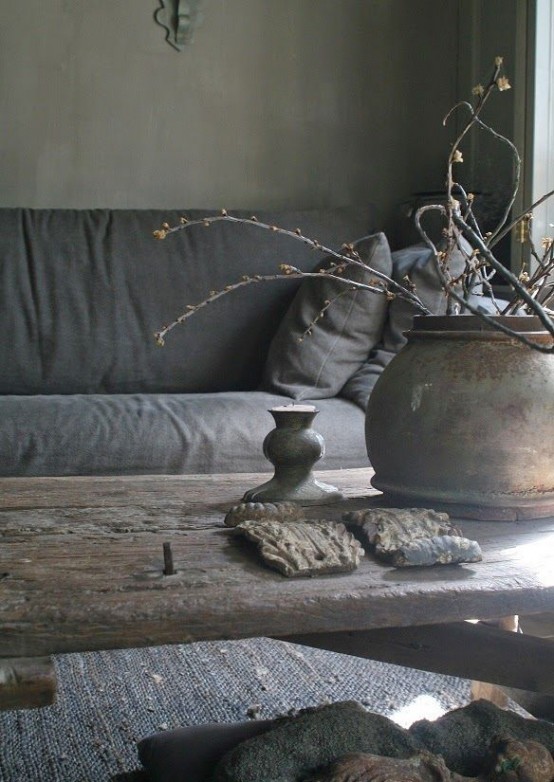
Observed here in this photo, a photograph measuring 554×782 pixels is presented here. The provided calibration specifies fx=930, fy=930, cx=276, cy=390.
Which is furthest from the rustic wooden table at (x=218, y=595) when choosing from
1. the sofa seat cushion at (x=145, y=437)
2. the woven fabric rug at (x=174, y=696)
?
the sofa seat cushion at (x=145, y=437)

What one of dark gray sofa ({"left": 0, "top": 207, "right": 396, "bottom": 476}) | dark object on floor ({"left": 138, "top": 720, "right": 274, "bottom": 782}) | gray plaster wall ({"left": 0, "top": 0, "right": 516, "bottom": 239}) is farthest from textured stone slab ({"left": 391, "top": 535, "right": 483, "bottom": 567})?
gray plaster wall ({"left": 0, "top": 0, "right": 516, "bottom": 239})

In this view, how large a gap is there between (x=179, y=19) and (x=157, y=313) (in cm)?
112

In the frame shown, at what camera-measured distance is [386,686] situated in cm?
169

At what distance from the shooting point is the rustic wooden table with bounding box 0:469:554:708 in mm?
720

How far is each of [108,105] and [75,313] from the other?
89 cm

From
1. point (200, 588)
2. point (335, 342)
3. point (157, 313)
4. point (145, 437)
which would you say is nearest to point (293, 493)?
point (200, 588)

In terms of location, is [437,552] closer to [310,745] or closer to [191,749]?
[310,745]

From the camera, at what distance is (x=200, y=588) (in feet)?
2.55

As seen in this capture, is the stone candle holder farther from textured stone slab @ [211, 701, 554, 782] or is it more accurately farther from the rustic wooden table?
textured stone slab @ [211, 701, 554, 782]

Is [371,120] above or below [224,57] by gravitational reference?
below

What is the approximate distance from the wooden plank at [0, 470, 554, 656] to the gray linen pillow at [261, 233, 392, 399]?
4.71ft

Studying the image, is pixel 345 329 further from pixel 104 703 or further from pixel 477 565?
pixel 477 565

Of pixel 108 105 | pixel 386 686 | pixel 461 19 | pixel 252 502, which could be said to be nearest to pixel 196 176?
pixel 108 105

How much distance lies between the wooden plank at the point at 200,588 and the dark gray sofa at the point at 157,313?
138 centimetres
